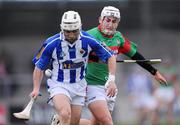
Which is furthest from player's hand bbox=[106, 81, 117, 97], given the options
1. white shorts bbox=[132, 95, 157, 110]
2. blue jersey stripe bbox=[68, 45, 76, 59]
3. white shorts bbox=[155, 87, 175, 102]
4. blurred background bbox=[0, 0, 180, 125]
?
blurred background bbox=[0, 0, 180, 125]

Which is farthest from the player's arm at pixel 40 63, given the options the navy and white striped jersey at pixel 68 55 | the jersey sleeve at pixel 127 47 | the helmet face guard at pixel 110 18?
the jersey sleeve at pixel 127 47

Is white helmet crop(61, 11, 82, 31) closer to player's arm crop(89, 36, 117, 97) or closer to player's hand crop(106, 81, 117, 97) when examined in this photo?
player's arm crop(89, 36, 117, 97)

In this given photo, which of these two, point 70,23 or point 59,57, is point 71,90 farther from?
point 70,23

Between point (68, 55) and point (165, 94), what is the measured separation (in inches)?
386

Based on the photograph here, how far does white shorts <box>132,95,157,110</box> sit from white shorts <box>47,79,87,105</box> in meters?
9.50

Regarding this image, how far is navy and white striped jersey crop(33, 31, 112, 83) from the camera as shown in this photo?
40.5 ft

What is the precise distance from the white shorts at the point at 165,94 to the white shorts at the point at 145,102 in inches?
12.7

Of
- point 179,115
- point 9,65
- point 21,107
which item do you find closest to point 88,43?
point 21,107

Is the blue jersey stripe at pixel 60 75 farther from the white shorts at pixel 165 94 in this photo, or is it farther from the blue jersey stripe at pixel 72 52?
the white shorts at pixel 165 94

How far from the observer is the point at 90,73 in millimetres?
13227

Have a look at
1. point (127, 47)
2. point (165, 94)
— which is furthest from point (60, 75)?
point (165, 94)

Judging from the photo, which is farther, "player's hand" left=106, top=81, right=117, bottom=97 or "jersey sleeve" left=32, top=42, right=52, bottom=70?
"jersey sleeve" left=32, top=42, right=52, bottom=70

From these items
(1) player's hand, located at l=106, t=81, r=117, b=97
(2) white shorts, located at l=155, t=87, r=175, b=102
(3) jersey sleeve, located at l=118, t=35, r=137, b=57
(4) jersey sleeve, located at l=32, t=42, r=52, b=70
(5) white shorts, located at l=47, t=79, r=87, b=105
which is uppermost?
(4) jersey sleeve, located at l=32, t=42, r=52, b=70

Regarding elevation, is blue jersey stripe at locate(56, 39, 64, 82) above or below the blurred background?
above
